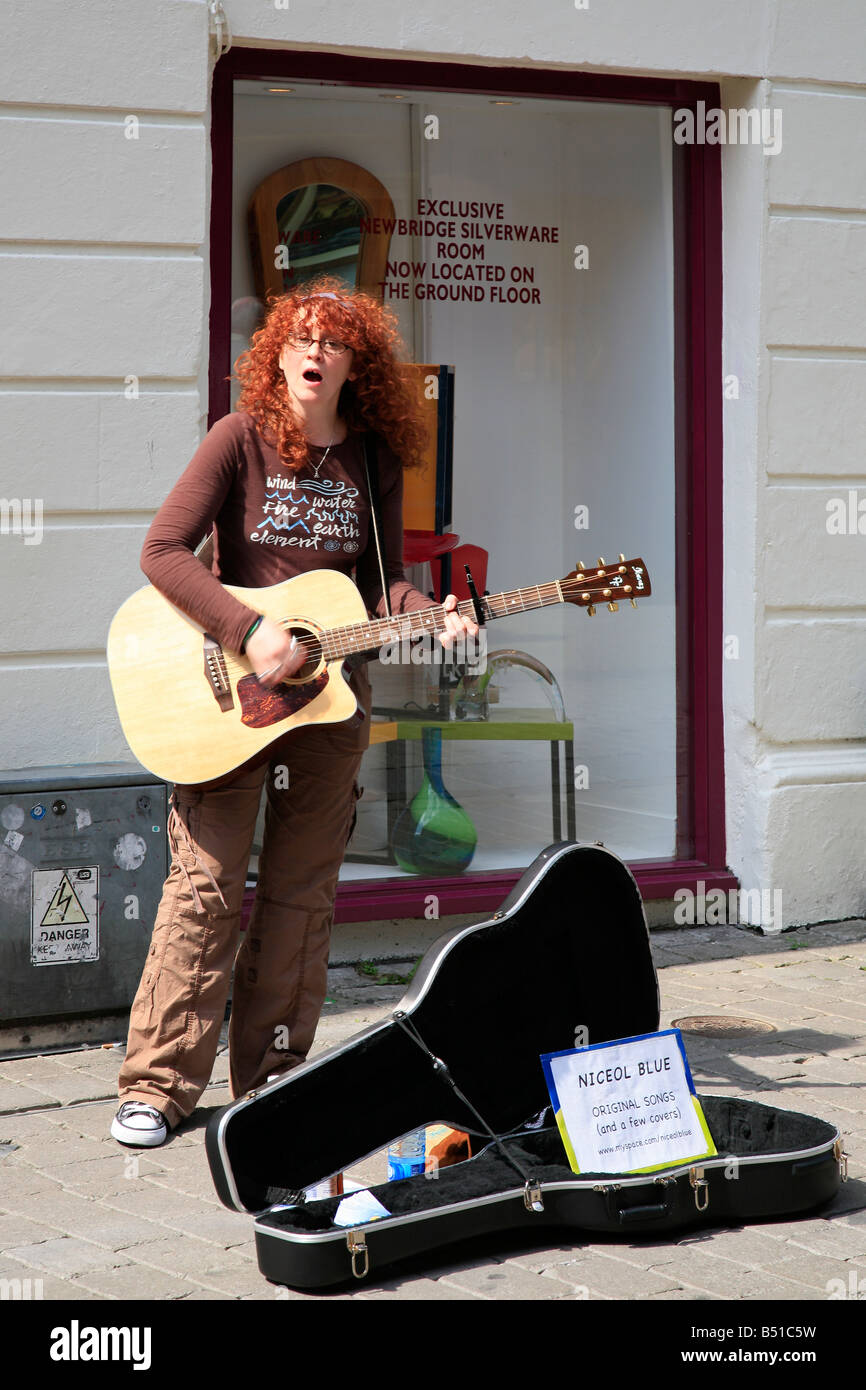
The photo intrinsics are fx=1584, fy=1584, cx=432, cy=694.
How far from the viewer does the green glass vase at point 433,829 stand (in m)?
5.92

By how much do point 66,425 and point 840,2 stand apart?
11.2 feet

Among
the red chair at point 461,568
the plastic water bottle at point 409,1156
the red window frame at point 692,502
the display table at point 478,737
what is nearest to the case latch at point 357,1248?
the plastic water bottle at point 409,1156

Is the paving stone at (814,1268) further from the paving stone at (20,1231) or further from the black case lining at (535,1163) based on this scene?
the paving stone at (20,1231)

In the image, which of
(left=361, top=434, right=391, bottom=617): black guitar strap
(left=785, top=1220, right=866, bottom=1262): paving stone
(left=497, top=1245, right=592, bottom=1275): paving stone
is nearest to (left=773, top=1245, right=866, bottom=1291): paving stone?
(left=785, top=1220, right=866, bottom=1262): paving stone

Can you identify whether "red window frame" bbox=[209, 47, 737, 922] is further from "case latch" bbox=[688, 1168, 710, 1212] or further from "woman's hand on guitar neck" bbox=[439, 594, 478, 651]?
"case latch" bbox=[688, 1168, 710, 1212]

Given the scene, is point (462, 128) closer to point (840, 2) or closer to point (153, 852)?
point (840, 2)

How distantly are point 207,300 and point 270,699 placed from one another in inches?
74.1

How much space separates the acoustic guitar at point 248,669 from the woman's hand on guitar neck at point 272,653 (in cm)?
5

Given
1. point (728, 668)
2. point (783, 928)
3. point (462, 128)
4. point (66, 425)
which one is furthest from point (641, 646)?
point (66, 425)

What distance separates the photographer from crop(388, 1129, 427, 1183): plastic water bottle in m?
3.47

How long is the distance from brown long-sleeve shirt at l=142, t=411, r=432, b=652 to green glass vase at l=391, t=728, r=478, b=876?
200 centimetres

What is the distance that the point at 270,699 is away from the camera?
12.5 feet
